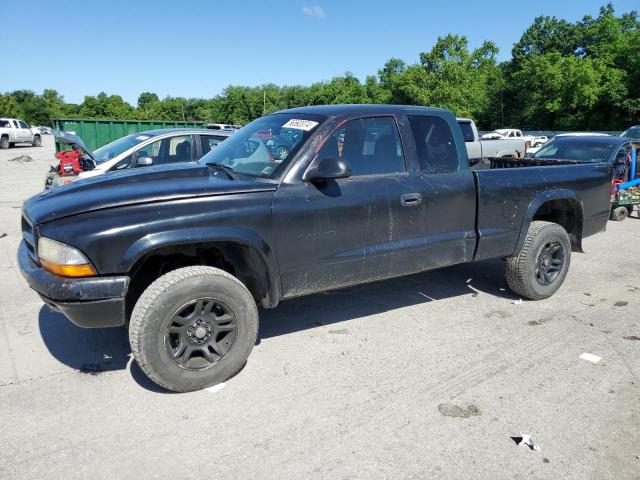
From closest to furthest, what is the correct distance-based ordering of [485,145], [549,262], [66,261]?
[66,261] → [549,262] → [485,145]

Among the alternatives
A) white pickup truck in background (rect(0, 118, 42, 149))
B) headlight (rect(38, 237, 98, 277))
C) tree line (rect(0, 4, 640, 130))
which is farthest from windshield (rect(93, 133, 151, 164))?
tree line (rect(0, 4, 640, 130))

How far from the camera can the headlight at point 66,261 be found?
119 inches

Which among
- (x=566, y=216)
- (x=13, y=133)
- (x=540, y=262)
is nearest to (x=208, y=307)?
(x=540, y=262)

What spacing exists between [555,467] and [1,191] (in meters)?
14.5

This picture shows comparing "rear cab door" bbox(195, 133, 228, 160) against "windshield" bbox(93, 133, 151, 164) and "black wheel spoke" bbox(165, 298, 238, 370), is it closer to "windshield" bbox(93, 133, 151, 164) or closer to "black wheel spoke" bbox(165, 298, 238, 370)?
"windshield" bbox(93, 133, 151, 164)

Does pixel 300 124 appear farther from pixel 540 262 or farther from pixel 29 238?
pixel 540 262

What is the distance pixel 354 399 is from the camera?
338 centimetres

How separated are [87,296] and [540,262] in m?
4.30

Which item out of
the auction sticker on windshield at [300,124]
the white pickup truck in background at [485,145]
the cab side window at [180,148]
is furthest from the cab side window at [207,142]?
the white pickup truck in background at [485,145]

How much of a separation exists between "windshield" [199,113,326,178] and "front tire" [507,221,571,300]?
2.58 metres

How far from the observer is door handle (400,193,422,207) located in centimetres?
411

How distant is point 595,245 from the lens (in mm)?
8211

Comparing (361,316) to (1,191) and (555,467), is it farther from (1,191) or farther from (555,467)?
(1,191)

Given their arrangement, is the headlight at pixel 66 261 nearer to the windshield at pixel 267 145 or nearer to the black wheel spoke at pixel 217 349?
the black wheel spoke at pixel 217 349
